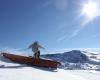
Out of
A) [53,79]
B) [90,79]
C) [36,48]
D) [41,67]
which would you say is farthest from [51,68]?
[53,79]

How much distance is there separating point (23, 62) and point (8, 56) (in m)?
3.40

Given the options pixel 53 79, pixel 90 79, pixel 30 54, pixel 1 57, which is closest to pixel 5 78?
pixel 53 79

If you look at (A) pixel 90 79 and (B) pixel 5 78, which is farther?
(A) pixel 90 79

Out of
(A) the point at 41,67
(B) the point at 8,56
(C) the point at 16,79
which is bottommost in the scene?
(C) the point at 16,79

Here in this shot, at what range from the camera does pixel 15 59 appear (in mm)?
29500

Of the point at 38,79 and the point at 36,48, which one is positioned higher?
the point at 36,48

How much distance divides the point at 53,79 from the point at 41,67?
762 centimetres

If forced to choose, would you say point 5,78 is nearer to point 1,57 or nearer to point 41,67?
point 41,67

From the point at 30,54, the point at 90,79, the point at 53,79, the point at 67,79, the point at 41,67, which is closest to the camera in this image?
the point at 53,79

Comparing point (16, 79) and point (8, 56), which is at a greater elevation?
point (8, 56)

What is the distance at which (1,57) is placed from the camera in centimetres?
3047

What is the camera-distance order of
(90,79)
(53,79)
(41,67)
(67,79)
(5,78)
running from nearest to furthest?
(5,78)
(53,79)
(67,79)
(90,79)
(41,67)

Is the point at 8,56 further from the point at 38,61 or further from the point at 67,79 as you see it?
the point at 67,79

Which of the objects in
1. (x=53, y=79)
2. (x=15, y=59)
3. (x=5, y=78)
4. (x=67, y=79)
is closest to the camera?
(x=5, y=78)
